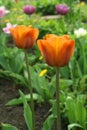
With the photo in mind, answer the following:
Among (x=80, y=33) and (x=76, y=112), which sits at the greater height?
(x=80, y=33)

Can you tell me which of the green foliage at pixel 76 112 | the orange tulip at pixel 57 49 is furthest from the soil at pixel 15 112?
the orange tulip at pixel 57 49

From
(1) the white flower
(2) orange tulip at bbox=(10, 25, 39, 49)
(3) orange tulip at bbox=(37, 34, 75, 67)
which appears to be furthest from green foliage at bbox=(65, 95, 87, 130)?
(1) the white flower

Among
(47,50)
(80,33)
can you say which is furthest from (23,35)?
(80,33)

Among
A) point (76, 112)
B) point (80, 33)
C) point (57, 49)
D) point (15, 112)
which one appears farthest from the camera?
point (80, 33)

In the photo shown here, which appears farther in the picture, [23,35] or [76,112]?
[76,112]

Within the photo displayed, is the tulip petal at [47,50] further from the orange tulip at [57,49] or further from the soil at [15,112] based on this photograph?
the soil at [15,112]

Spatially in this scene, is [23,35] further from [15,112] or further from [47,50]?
[15,112]

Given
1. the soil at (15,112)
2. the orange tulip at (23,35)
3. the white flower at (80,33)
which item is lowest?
the soil at (15,112)

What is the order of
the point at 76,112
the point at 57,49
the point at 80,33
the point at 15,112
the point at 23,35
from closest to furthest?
the point at 57,49 → the point at 23,35 → the point at 76,112 → the point at 15,112 → the point at 80,33

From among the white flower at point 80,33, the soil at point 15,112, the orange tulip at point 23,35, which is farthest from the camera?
the white flower at point 80,33

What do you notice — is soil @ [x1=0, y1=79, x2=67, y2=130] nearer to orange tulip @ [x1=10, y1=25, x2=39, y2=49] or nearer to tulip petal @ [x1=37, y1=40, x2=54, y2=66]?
orange tulip @ [x1=10, y1=25, x2=39, y2=49]
